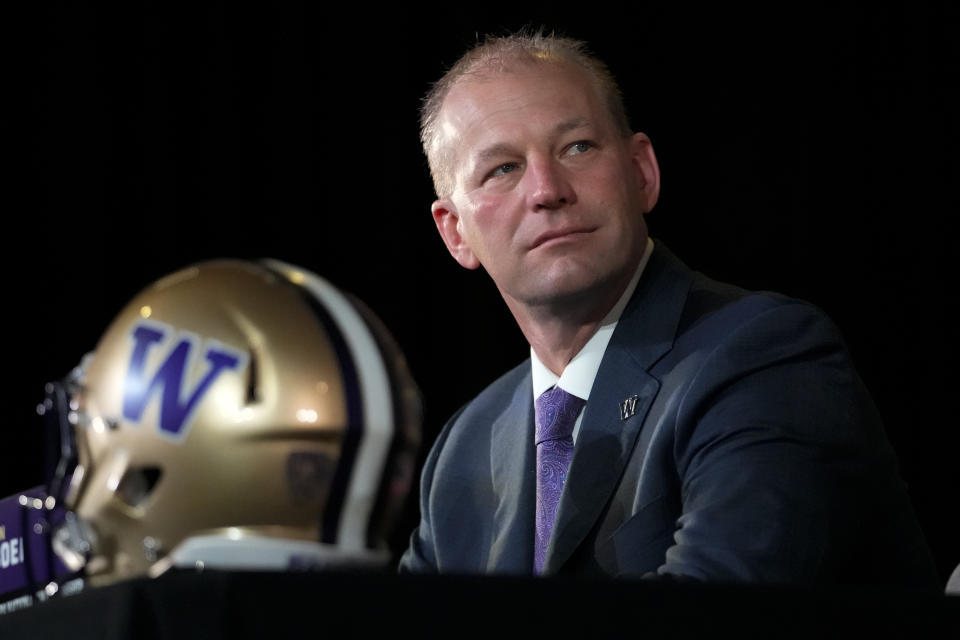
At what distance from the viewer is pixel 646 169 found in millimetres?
2170

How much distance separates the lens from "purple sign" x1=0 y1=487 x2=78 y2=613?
3.95ft

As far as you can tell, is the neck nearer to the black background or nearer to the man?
the man

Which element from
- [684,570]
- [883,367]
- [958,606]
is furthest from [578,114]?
[883,367]

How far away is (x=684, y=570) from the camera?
1326mm

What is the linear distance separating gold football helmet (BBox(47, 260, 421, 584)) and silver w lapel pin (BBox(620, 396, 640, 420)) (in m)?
0.74

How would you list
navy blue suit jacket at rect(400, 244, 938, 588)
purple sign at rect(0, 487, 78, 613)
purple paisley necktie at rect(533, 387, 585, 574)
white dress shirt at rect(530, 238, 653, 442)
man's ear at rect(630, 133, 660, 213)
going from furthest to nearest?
man's ear at rect(630, 133, 660, 213), white dress shirt at rect(530, 238, 653, 442), purple paisley necktie at rect(533, 387, 585, 574), navy blue suit jacket at rect(400, 244, 938, 588), purple sign at rect(0, 487, 78, 613)

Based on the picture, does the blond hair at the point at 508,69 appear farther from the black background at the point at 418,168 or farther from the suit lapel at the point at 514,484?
the black background at the point at 418,168

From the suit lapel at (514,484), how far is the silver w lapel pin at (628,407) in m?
0.24

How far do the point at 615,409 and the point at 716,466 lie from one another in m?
0.27

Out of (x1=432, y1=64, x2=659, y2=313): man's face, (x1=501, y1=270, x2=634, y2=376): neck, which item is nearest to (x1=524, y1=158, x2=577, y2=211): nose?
(x1=432, y1=64, x2=659, y2=313): man's face

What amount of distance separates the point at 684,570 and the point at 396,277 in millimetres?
2103

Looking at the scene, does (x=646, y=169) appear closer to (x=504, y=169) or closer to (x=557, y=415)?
(x=504, y=169)

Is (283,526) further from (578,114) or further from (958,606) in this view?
(578,114)

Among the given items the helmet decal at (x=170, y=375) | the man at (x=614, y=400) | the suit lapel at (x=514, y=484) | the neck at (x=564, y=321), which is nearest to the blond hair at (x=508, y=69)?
the man at (x=614, y=400)
